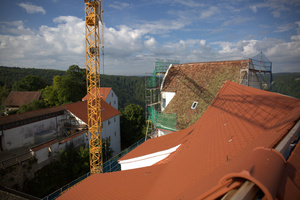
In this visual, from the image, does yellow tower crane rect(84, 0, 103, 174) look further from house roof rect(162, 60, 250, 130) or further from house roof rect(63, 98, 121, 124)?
house roof rect(162, 60, 250, 130)

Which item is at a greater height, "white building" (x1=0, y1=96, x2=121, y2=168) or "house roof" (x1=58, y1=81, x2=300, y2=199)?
"house roof" (x1=58, y1=81, x2=300, y2=199)

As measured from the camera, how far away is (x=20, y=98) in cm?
3891

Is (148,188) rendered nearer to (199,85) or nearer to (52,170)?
(199,85)

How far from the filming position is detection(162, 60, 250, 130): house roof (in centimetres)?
1339

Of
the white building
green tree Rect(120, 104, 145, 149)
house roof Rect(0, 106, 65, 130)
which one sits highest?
house roof Rect(0, 106, 65, 130)

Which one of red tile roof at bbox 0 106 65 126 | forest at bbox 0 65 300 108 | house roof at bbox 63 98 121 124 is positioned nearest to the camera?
red tile roof at bbox 0 106 65 126

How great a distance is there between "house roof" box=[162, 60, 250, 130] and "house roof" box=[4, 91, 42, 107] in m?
35.3

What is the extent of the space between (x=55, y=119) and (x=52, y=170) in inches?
254

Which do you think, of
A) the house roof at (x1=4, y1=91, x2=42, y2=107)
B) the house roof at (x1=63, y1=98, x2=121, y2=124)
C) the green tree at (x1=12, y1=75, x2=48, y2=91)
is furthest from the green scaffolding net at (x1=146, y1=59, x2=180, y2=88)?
the green tree at (x1=12, y1=75, x2=48, y2=91)

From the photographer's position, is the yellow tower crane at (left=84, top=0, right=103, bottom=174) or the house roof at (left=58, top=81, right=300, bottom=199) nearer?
the house roof at (left=58, top=81, right=300, bottom=199)

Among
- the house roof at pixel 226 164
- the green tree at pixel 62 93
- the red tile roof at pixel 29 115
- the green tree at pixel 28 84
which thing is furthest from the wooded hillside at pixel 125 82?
the red tile roof at pixel 29 115

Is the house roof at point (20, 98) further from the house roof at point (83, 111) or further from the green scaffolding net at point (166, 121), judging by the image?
the green scaffolding net at point (166, 121)

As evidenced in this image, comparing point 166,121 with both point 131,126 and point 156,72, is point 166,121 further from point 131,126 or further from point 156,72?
point 131,126

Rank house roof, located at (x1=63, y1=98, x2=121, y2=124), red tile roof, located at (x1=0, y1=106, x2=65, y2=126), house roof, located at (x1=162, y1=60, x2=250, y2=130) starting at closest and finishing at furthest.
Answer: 1. house roof, located at (x1=162, y1=60, x2=250, y2=130)
2. red tile roof, located at (x1=0, y1=106, x2=65, y2=126)
3. house roof, located at (x1=63, y1=98, x2=121, y2=124)
